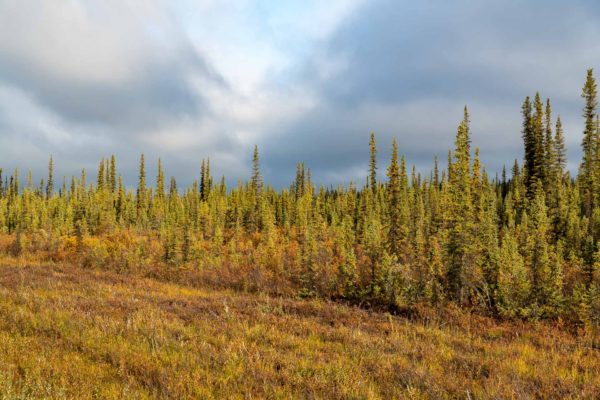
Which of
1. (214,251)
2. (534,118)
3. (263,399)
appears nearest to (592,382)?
(263,399)

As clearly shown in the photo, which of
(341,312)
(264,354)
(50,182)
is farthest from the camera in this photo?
(50,182)

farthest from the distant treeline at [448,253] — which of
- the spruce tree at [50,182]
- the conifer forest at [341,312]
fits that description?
the spruce tree at [50,182]

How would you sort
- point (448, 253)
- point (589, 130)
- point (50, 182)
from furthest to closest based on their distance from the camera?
point (50, 182)
point (589, 130)
point (448, 253)

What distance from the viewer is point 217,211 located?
196 feet

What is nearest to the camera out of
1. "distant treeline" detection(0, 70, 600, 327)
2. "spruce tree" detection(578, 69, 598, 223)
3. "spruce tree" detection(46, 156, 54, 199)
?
"distant treeline" detection(0, 70, 600, 327)

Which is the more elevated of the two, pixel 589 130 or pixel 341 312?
pixel 589 130

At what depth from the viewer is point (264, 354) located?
6.84m

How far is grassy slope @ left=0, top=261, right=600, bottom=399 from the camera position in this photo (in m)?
5.34

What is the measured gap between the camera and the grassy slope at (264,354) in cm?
534

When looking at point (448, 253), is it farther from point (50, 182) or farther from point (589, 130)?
point (50, 182)

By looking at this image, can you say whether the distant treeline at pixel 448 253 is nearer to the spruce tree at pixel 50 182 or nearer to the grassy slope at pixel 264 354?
the grassy slope at pixel 264 354

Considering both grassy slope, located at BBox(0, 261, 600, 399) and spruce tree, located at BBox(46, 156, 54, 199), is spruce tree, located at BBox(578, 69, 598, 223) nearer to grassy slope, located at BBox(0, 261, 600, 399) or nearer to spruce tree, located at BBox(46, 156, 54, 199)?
grassy slope, located at BBox(0, 261, 600, 399)

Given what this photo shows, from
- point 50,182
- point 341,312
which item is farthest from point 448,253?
point 50,182

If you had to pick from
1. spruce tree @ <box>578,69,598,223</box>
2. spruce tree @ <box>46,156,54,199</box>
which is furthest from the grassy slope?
spruce tree @ <box>46,156,54,199</box>
